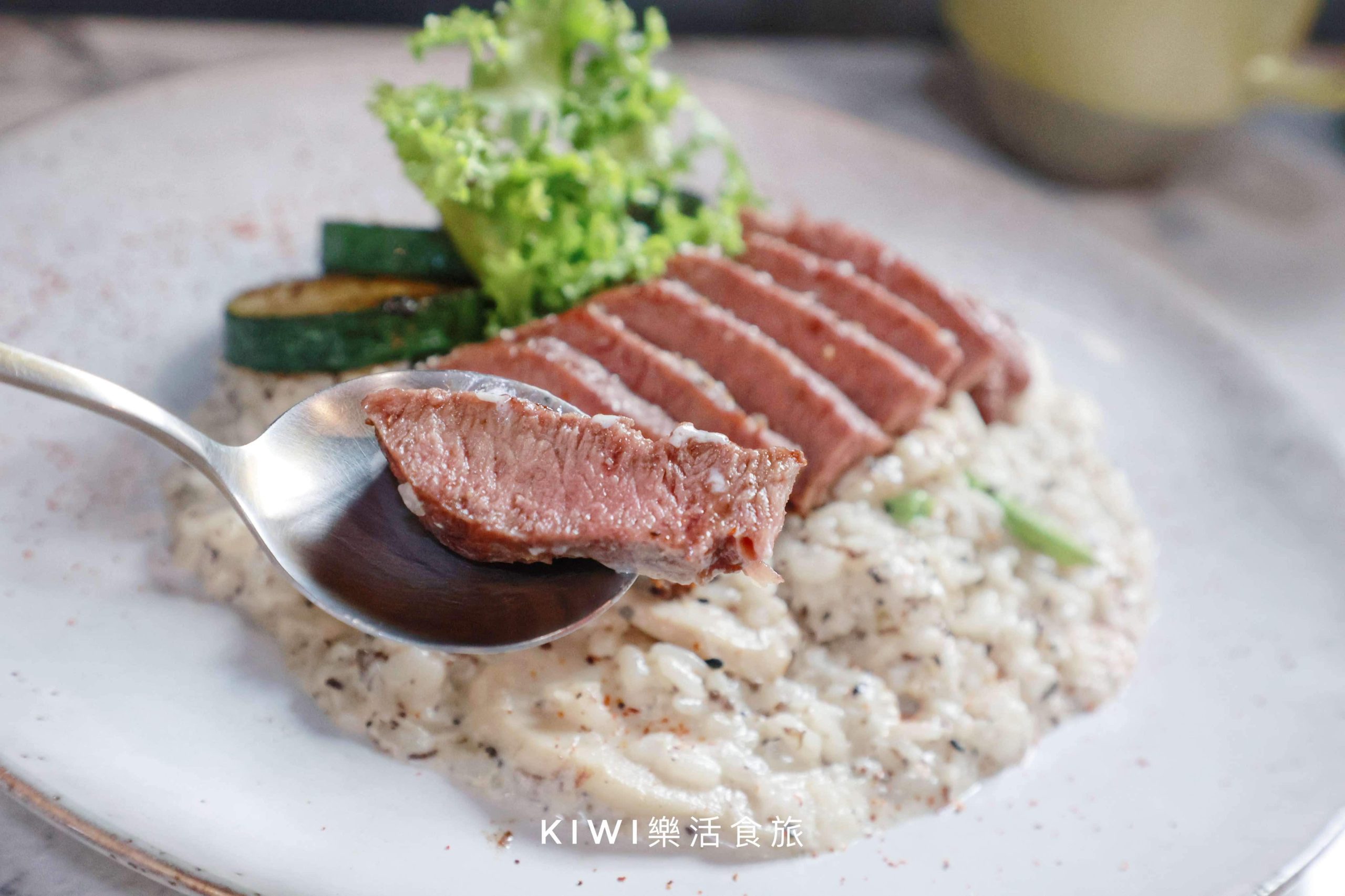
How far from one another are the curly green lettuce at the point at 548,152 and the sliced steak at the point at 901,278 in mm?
235

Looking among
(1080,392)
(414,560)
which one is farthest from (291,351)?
(1080,392)

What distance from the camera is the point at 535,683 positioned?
9.41 feet

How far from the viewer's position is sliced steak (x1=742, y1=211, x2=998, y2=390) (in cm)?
377

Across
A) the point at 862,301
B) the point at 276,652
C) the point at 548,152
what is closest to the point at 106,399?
the point at 276,652

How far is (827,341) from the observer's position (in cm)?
359

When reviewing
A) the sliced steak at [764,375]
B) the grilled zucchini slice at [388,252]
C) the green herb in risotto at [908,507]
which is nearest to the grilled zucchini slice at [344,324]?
the grilled zucchini slice at [388,252]

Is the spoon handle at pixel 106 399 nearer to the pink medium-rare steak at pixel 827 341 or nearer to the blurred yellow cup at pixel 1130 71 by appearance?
the pink medium-rare steak at pixel 827 341

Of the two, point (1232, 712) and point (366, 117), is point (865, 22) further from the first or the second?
point (1232, 712)

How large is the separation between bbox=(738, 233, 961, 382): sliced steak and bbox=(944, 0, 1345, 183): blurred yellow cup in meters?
2.01

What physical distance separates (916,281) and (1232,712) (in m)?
1.72

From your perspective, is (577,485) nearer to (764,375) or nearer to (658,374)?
(658,374)

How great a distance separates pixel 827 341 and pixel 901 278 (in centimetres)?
54

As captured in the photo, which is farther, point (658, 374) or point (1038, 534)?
point (1038, 534)

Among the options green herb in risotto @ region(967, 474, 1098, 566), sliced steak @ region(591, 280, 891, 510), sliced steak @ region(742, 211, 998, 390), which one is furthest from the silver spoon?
sliced steak @ region(742, 211, 998, 390)
